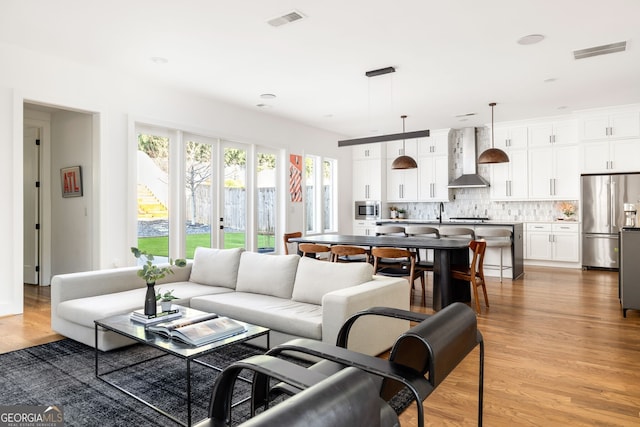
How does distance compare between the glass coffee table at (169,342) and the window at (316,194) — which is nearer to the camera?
the glass coffee table at (169,342)

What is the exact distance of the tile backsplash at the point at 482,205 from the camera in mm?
8344

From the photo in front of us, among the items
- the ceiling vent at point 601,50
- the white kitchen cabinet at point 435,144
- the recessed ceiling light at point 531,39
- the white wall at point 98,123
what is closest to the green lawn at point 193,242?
the white wall at point 98,123

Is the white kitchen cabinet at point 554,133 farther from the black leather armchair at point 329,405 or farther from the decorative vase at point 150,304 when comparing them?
the black leather armchair at point 329,405

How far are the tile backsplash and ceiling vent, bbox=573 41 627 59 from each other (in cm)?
406

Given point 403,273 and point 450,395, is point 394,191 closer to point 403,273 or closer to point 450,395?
point 403,273

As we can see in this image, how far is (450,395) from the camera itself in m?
2.49

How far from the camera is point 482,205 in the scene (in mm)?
8898

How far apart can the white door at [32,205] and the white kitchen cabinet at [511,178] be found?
8234 millimetres

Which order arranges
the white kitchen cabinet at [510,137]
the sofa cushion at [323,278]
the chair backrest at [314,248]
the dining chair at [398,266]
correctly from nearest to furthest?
the sofa cushion at [323,278]
the dining chair at [398,266]
the chair backrest at [314,248]
the white kitchen cabinet at [510,137]

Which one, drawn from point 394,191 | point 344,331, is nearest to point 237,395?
point 344,331

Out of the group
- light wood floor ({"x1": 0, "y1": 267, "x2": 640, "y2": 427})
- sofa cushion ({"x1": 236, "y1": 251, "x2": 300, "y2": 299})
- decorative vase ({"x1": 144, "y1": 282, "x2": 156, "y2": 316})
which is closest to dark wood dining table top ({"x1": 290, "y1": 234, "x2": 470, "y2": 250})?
light wood floor ({"x1": 0, "y1": 267, "x2": 640, "y2": 427})

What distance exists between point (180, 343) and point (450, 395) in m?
1.63

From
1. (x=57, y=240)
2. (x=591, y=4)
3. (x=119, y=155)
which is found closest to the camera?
(x=591, y=4)

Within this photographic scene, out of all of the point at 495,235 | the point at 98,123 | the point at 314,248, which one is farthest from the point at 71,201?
the point at 495,235
